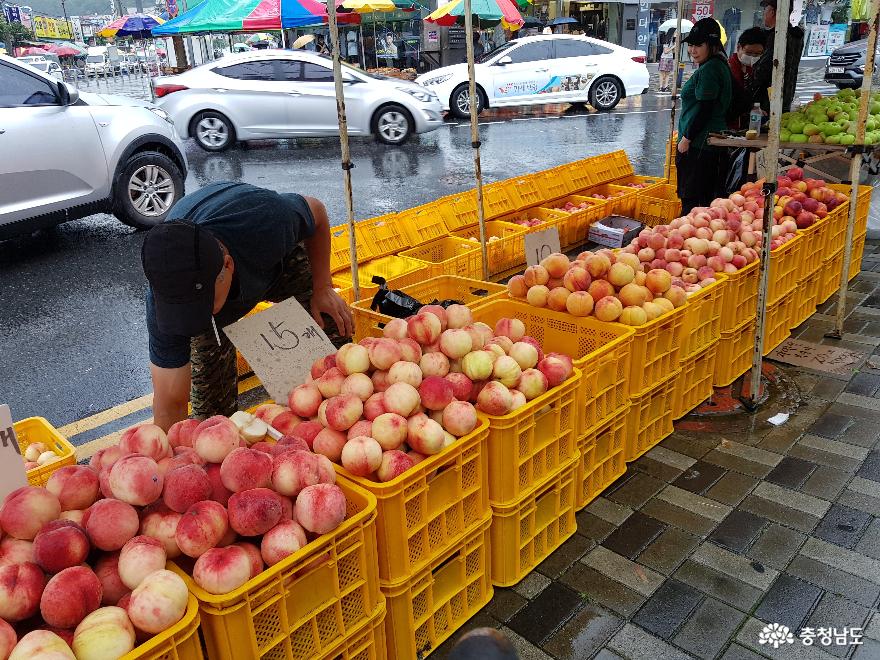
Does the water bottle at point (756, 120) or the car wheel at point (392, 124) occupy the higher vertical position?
the water bottle at point (756, 120)

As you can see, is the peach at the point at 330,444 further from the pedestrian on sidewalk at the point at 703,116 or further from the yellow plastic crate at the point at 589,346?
the pedestrian on sidewalk at the point at 703,116

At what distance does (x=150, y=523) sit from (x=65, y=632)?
33 centimetres

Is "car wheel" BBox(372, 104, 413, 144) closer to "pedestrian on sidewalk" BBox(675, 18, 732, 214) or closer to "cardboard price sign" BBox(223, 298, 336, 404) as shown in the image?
"pedestrian on sidewalk" BBox(675, 18, 732, 214)

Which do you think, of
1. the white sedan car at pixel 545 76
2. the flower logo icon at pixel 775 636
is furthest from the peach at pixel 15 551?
the white sedan car at pixel 545 76

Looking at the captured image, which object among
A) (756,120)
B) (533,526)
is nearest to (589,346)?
(533,526)

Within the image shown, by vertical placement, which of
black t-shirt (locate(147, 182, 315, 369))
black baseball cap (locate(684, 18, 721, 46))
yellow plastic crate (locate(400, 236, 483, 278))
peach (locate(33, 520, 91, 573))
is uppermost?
black baseball cap (locate(684, 18, 721, 46))

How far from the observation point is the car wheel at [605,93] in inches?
695

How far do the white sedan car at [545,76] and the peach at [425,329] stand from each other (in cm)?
1492

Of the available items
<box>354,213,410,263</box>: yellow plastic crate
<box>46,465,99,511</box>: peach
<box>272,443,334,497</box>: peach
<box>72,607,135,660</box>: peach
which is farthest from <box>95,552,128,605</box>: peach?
<box>354,213,410,263</box>: yellow plastic crate

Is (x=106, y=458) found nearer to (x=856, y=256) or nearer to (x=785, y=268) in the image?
(x=785, y=268)

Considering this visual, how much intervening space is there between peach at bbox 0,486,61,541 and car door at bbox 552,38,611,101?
675 inches

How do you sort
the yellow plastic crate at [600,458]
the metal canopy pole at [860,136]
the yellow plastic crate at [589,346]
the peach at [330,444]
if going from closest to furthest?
the peach at [330,444] → the yellow plastic crate at [589,346] → the yellow plastic crate at [600,458] → the metal canopy pole at [860,136]

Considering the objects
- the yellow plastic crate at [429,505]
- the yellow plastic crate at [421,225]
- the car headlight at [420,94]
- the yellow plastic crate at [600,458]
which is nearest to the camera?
the yellow plastic crate at [429,505]

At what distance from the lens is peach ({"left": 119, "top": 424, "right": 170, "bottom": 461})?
6.82 ft
